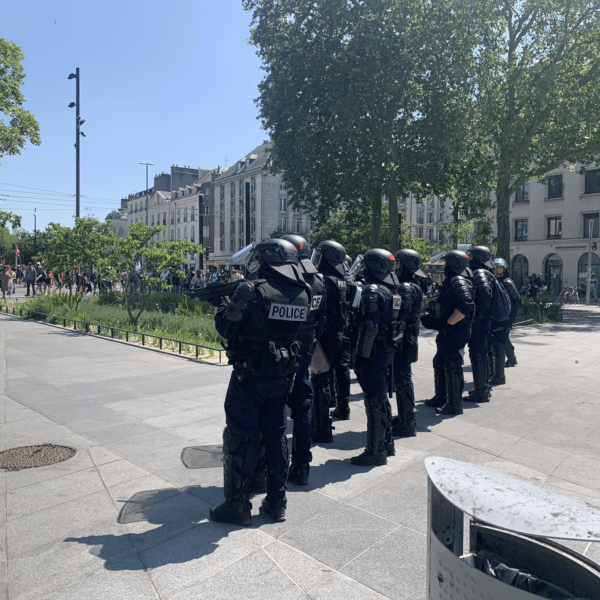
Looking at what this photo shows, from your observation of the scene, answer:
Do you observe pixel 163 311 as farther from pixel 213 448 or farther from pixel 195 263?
pixel 195 263

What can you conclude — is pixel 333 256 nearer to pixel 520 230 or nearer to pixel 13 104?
pixel 13 104

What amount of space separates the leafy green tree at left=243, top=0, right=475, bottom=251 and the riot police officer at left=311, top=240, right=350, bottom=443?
611 inches

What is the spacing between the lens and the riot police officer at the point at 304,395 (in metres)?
4.16

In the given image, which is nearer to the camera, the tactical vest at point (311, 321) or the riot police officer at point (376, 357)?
the tactical vest at point (311, 321)

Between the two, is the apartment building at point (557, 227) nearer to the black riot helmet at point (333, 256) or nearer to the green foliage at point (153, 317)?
the green foliage at point (153, 317)

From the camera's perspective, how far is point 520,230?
39.7 metres

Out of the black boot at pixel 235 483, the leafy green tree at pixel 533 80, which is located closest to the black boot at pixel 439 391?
the black boot at pixel 235 483

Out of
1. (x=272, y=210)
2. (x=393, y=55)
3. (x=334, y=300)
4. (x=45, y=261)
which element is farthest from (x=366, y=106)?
(x=272, y=210)

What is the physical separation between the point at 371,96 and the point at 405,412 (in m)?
16.8

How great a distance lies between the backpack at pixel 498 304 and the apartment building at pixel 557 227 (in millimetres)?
30401

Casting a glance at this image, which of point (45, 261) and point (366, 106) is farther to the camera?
point (366, 106)

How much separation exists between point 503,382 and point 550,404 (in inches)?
49.7

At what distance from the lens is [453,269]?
6.67 metres

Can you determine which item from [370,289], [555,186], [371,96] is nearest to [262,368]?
[370,289]
